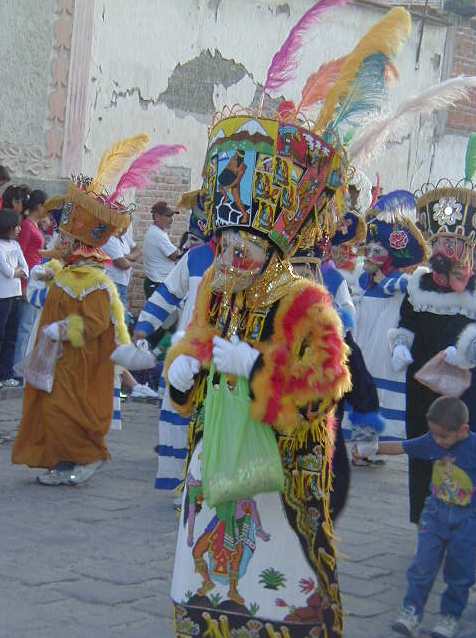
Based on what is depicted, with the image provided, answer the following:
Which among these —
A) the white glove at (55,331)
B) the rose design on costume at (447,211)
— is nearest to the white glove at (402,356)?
the rose design on costume at (447,211)

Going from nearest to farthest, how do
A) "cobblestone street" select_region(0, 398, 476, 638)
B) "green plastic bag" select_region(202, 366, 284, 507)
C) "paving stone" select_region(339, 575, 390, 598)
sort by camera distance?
1. "green plastic bag" select_region(202, 366, 284, 507)
2. "cobblestone street" select_region(0, 398, 476, 638)
3. "paving stone" select_region(339, 575, 390, 598)

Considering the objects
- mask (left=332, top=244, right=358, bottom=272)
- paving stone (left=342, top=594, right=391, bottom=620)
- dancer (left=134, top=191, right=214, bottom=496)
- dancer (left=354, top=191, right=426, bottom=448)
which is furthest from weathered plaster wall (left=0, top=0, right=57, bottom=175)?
paving stone (left=342, top=594, right=391, bottom=620)

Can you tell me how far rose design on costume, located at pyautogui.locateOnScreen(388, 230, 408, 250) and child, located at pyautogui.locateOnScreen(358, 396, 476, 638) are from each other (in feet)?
12.3

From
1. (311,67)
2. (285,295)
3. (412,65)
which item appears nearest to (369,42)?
(285,295)

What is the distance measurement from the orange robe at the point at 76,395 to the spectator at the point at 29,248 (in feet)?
11.8

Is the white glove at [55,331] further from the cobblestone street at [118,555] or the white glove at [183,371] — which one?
the white glove at [183,371]

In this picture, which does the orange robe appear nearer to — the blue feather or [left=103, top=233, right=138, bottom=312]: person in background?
the blue feather

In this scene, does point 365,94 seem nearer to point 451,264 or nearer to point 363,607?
point 451,264

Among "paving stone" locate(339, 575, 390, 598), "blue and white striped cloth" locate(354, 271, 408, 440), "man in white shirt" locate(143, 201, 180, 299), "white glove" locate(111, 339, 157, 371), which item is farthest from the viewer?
"man in white shirt" locate(143, 201, 180, 299)

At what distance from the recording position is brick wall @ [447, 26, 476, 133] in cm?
1981

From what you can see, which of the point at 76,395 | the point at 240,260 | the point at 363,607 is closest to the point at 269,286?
the point at 240,260

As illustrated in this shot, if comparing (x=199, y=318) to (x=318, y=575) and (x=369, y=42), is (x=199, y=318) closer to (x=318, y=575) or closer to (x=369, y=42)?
(x=318, y=575)

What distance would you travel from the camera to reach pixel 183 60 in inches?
599

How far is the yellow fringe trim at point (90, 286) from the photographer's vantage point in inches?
322
